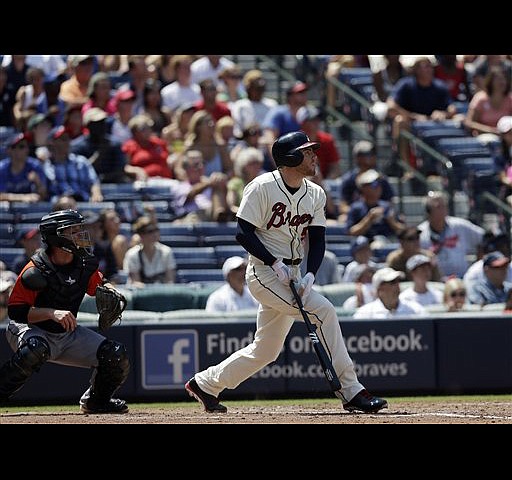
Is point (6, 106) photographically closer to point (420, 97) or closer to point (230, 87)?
point (230, 87)

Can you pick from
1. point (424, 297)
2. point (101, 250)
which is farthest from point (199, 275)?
point (424, 297)

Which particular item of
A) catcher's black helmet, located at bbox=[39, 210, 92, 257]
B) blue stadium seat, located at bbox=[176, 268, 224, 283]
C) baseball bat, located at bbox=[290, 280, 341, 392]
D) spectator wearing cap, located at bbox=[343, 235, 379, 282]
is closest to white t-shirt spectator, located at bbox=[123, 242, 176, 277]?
blue stadium seat, located at bbox=[176, 268, 224, 283]

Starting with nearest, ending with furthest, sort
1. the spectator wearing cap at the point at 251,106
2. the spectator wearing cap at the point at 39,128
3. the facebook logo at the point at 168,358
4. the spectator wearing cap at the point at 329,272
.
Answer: the facebook logo at the point at 168,358, the spectator wearing cap at the point at 329,272, the spectator wearing cap at the point at 39,128, the spectator wearing cap at the point at 251,106

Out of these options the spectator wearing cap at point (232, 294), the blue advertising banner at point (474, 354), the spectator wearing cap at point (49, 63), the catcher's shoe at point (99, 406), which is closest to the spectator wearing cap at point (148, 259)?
the spectator wearing cap at point (232, 294)

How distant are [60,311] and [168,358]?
3240 mm

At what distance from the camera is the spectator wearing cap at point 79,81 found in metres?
15.5

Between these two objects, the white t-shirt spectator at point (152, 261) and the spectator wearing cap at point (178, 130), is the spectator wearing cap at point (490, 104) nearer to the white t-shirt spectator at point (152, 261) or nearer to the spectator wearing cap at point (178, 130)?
the spectator wearing cap at point (178, 130)

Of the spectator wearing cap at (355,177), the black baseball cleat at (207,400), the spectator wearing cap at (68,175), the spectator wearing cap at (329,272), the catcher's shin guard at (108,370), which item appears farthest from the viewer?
the spectator wearing cap at (355,177)

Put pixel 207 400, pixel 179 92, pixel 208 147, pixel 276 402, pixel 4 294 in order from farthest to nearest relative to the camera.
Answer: pixel 179 92, pixel 208 147, pixel 4 294, pixel 276 402, pixel 207 400

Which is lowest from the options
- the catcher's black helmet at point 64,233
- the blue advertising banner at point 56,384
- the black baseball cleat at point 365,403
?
the blue advertising banner at point 56,384

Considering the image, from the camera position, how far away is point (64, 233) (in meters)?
8.84

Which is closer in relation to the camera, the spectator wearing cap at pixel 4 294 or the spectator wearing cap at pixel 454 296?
the spectator wearing cap at pixel 4 294

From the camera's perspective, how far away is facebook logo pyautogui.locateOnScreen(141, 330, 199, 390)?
466 inches

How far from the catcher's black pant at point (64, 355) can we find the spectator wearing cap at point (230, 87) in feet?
25.7
